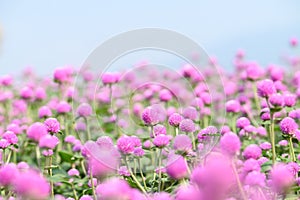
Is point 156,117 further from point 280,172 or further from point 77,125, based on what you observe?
point 77,125

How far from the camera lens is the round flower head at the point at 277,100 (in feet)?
5.63

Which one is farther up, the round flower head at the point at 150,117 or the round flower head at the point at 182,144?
the round flower head at the point at 150,117

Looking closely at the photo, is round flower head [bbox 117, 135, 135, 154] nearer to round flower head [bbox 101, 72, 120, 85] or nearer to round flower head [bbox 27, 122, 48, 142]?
round flower head [bbox 27, 122, 48, 142]

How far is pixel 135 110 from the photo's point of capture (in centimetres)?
379

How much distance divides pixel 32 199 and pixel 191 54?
1.84 m

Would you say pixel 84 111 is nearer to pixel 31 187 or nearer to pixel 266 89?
pixel 266 89

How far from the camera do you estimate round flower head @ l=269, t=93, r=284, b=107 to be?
1.71 m

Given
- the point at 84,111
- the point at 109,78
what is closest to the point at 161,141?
the point at 84,111

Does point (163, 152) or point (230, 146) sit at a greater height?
point (230, 146)

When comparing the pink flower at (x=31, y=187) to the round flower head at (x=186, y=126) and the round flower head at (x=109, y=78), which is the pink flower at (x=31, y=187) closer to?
the round flower head at (x=186, y=126)

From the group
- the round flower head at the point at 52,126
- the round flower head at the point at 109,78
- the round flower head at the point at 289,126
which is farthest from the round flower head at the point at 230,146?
the round flower head at the point at 109,78

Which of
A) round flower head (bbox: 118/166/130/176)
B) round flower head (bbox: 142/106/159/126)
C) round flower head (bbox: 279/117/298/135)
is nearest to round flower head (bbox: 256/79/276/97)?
round flower head (bbox: 279/117/298/135)

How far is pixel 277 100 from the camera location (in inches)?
67.9

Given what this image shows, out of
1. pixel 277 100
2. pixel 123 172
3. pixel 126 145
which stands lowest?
pixel 123 172
